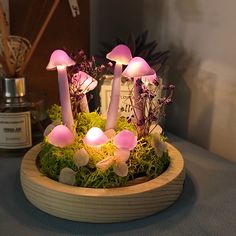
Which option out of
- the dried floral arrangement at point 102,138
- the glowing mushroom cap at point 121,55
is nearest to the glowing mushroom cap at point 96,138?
the dried floral arrangement at point 102,138

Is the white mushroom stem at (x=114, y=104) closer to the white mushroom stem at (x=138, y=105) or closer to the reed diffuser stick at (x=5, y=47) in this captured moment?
the white mushroom stem at (x=138, y=105)

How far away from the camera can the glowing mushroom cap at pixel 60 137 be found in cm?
55

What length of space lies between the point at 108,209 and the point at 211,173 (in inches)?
9.2

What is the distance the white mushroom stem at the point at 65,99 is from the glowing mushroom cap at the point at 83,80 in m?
0.03

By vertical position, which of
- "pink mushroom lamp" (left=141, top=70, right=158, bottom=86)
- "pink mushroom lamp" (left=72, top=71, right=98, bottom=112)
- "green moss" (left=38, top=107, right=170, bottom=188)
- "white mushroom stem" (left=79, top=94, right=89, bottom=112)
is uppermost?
"pink mushroom lamp" (left=141, top=70, right=158, bottom=86)

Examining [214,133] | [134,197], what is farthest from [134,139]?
[214,133]

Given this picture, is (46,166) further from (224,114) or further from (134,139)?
(224,114)

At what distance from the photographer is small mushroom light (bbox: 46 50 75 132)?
21.7 inches

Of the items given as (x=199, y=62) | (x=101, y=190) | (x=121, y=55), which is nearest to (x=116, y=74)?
(x=121, y=55)

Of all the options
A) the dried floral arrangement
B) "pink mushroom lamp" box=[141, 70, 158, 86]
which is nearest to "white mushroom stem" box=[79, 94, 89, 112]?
the dried floral arrangement

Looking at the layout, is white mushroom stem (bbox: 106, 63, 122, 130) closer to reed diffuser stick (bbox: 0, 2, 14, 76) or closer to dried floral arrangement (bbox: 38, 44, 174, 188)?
dried floral arrangement (bbox: 38, 44, 174, 188)

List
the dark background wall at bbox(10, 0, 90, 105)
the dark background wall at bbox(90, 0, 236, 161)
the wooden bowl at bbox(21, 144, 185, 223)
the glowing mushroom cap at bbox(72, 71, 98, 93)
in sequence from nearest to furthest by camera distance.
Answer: the wooden bowl at bbox(21, 144, 185, 223) → the glowing mushroom cap at bbox(72, 71, 98, 93) → the dark background wall at bbox(90, 0, 236, 161) → the dark background wall at bbox(10, 0, 90, 105)

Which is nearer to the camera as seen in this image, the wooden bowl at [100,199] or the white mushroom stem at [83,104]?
the wooden bowl at [100,199]

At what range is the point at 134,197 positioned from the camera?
50cm
